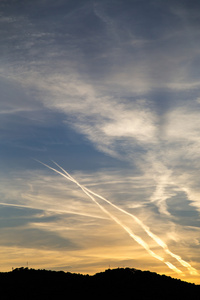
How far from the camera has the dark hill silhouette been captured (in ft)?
253

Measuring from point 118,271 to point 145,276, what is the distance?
22.4 feet

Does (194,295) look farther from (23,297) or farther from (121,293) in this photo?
(23,297)

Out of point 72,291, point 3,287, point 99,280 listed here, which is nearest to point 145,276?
point 99,280

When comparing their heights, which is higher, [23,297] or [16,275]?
[16,275]

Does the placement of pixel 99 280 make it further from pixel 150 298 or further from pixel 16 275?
pixel 16 275

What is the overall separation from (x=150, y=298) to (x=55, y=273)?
24.1 m

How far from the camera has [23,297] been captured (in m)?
74.5

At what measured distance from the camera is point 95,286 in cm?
8256

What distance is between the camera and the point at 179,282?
303 ft

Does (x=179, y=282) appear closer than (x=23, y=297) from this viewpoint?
No

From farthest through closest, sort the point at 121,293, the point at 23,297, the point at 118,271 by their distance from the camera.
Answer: the point at 118,271
the point at 121,293
the point at 23,297

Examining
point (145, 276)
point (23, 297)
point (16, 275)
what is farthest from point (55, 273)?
point (145, 276)

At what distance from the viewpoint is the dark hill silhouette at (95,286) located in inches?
3031

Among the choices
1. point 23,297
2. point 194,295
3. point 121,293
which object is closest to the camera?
point 23,297
